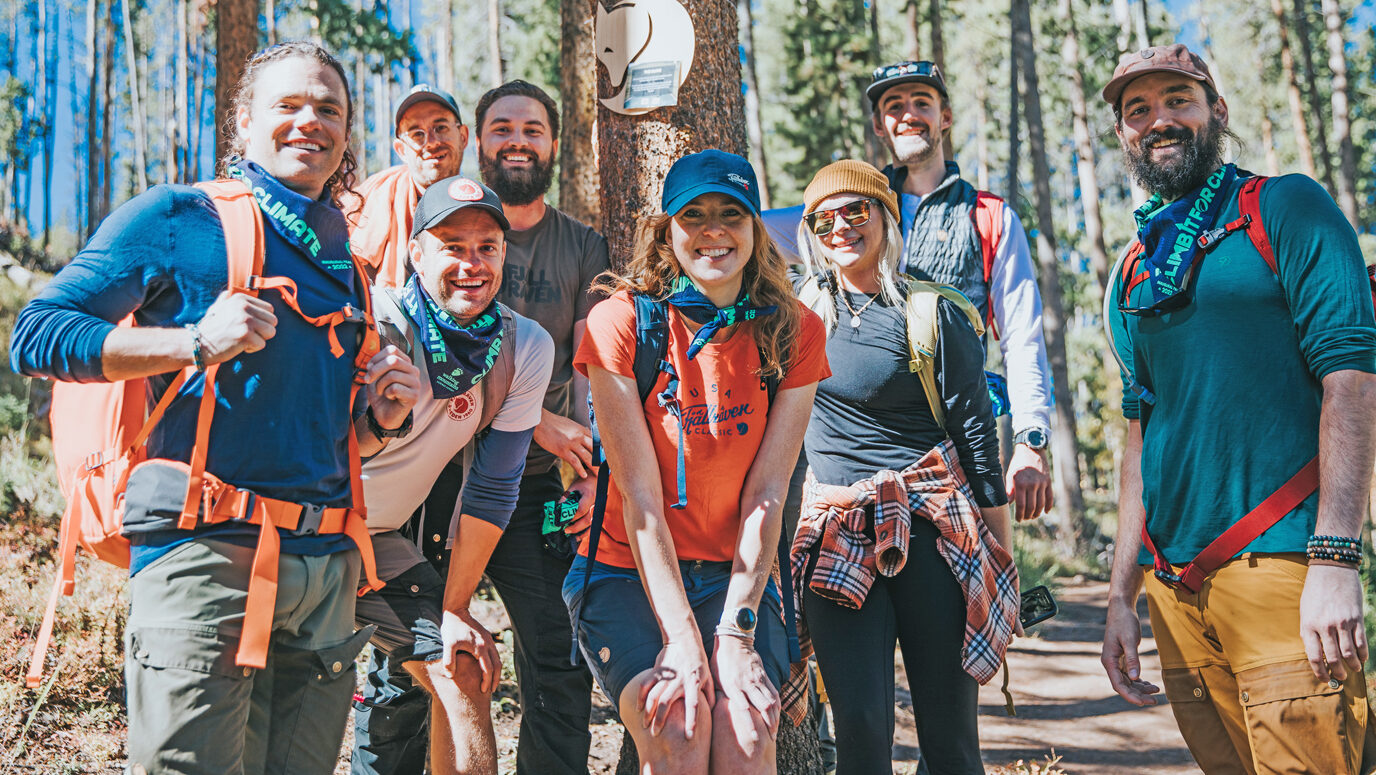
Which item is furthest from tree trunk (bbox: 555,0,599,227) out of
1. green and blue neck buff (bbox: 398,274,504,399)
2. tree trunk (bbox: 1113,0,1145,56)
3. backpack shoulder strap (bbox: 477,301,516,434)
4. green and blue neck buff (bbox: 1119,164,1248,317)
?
tree trunk (bbox: 1113,0,1145,56)

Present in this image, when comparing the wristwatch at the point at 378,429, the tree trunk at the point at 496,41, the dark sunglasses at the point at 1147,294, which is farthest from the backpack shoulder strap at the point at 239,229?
the tree trunk at the point at 496,41

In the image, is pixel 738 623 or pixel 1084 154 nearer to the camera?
pixel 738 623

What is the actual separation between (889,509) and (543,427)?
1431 millimetres

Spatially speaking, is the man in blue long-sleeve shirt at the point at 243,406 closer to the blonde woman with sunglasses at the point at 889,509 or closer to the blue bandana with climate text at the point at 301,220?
the blue bandana with climate text at the point at 301,220

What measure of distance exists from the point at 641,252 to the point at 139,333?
1522 millimetres

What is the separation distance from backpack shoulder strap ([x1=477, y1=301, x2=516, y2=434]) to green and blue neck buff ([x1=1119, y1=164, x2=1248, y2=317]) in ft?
6.77

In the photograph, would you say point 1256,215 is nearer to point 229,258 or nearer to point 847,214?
point 847,214

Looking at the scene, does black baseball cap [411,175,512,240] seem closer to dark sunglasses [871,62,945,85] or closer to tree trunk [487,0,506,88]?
dark sunglasses [871,62,945,85]

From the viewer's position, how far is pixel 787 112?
25.9 m

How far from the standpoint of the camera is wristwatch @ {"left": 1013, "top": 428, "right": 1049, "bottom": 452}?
3.66 m

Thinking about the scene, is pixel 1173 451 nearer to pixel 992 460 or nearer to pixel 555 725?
pixel 992 460

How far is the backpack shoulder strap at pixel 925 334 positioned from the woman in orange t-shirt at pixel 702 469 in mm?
371

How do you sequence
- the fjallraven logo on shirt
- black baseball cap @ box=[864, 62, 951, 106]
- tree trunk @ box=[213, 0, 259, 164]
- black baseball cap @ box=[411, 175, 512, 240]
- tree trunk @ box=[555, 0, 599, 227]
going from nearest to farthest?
black baseball cap @ box=[411, 175, 512, 240], the fjallraven logo on shirt, black baseball cap @ box=[864, 62, 951, 106], tree trunk @ box=[213, 0, 259, 164], tree trunk @ box=[555, 0, 599, 227]

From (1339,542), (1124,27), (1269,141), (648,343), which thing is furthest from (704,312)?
(1269,141)
